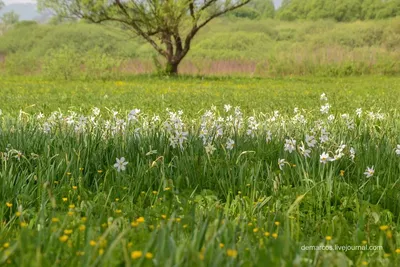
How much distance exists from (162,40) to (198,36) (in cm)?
3140

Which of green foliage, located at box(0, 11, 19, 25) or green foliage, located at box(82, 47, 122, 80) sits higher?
green foliage, located at box(0, 11, 19, 25)

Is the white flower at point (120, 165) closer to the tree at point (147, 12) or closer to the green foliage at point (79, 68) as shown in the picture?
the green foliage at point (79, 68)

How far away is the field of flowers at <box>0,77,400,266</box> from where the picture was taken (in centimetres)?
188

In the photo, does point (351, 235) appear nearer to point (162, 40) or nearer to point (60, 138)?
point (60, 138)

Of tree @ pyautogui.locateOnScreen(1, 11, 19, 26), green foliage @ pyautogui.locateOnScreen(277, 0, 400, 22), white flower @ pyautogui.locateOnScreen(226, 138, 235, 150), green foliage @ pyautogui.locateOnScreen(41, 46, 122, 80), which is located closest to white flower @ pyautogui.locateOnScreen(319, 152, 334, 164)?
white flower @ pyautogui.locateOnScreen(226, 138, 235, 150)

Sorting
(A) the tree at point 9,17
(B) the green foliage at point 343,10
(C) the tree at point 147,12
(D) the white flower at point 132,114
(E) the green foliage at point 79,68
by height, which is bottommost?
(E) the green foliage at point 79,68

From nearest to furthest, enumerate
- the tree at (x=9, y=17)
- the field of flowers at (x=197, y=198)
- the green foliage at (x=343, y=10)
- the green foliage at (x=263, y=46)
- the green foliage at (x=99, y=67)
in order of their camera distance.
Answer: the field of flowers at (x=197, y=198), the green foliage at (x=99, y=67), the green foliage at (x=263, y=46), the green foliage at (x=343, y=10), the tree at (x=9, y=17)

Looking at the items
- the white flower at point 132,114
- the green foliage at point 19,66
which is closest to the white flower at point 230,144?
the white flower at point 132,114

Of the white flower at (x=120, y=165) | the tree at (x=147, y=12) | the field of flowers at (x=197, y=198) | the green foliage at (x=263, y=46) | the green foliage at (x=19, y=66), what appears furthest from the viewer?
the green foliage at (x=19, y=66)

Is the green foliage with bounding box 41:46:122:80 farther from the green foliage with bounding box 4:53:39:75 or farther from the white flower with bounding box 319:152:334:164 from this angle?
the white flower with bounding box 319:152:334:164

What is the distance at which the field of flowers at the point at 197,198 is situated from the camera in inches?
74.0

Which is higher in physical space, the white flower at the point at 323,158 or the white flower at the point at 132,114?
the white flower at the point at 132,114

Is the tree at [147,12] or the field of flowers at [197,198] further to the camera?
the tree at [147,12]

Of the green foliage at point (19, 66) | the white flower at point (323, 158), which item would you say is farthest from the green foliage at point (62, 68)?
the white flower at point (323, 158)
